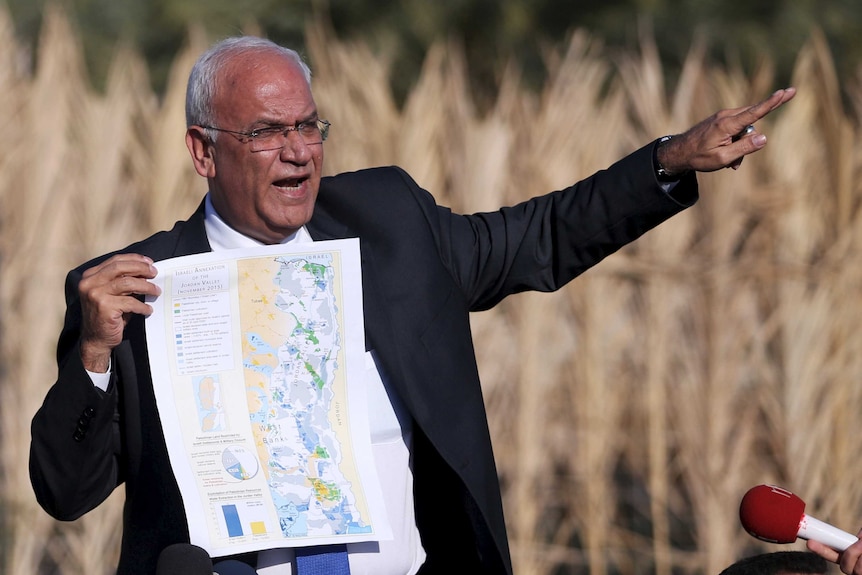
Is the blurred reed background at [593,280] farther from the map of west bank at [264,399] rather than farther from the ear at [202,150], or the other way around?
the map of west bank at [264,399]

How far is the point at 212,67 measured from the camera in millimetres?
2555

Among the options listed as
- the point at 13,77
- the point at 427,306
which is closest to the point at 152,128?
the point at 13,77

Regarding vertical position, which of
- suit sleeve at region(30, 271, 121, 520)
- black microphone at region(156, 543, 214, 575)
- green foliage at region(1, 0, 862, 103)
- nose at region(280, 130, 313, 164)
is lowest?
black microphone at region(156, 543, 214, 575)

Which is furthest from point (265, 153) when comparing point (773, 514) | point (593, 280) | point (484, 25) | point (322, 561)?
point (484, 25)

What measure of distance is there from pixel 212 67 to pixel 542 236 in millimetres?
739

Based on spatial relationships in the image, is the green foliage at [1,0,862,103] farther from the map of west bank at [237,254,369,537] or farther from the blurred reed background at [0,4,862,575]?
the map of west bank at [237,254,369,537]

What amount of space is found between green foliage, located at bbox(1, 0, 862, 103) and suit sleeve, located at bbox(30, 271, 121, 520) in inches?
368

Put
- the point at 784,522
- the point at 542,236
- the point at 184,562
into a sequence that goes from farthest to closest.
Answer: the point at 542,236 → the point at 784,522 → the point at 184,562

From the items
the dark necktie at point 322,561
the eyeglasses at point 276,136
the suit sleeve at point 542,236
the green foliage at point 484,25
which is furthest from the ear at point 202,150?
the green foliage at point 484,25

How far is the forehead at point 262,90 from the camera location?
2.47 m

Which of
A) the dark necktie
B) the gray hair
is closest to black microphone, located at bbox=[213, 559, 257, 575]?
the dark necktie

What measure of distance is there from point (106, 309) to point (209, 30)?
10850 mm

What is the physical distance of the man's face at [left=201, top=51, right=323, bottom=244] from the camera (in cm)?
245

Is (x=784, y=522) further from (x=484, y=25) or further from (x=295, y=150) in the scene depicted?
(x=484, y=25)
